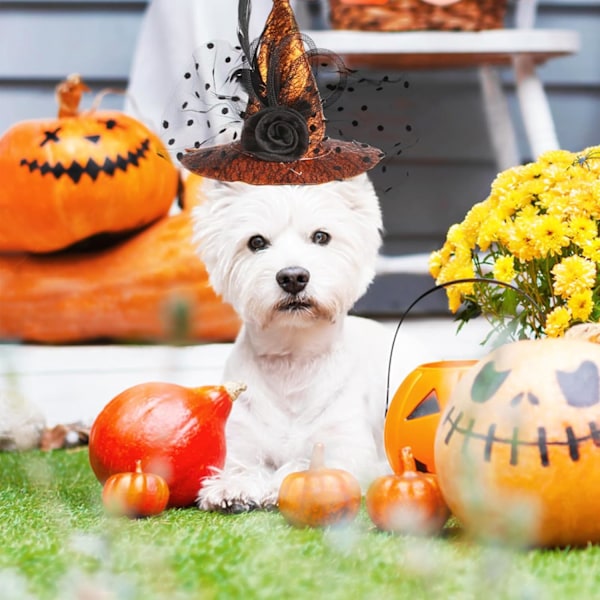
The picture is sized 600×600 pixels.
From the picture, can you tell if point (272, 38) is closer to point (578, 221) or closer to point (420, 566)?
point (578, 221)

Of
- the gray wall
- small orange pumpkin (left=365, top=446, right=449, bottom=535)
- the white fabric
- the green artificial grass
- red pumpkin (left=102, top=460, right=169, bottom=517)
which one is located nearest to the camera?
the green artificial grass

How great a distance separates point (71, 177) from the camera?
3.35m

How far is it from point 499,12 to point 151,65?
136 centimetres

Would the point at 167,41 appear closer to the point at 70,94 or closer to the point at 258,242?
the point at 70,94

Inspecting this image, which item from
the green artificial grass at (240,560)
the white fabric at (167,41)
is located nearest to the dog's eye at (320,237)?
the green artificial grass at (240,560)

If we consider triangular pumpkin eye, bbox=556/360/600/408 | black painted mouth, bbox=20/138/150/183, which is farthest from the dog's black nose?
black painted mouth, bbox=20/138/150/183

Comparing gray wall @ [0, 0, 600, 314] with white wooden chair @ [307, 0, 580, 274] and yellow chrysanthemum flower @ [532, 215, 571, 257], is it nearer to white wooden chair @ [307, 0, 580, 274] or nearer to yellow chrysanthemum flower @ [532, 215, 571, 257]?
white wooden chair @ [307, 0, 580, 274]

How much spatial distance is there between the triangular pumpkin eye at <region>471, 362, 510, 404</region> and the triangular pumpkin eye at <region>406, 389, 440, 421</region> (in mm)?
362

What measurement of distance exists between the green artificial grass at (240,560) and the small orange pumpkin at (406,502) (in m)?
0.03

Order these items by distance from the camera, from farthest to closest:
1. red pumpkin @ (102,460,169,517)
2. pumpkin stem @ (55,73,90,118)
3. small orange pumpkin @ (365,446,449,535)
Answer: pumpkin stem @ (55,73,90,118), red pumpkin @ (102,460,169,517), small orange pumpkin @ (365,446,449,535)

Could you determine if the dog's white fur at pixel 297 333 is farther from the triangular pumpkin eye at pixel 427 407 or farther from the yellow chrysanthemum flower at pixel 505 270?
the yellow chrysanthemum flower at pixel 505 270

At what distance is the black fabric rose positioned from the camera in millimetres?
2115

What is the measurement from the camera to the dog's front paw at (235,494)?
2027mm

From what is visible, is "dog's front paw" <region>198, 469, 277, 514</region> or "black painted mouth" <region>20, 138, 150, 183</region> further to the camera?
"black painted mouth" <region>20, 138, 150, 183</region>
